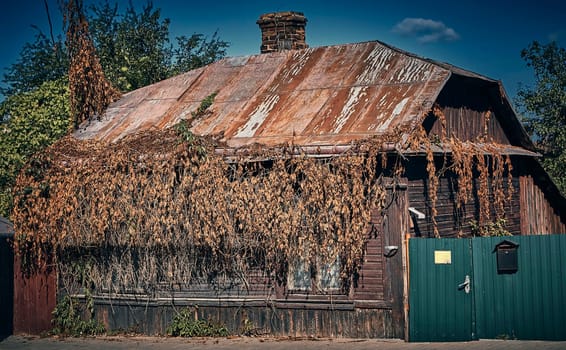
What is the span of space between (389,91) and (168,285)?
5.50 meters

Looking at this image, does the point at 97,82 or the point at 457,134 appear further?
the point at 97,82

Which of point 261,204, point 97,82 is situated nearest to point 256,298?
point 261,204

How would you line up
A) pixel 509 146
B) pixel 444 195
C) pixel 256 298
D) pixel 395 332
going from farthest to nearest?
pixel 509 146 → pixel 444 195 → pixel 256 298 → pixel 395 332

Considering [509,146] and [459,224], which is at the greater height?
[509,146]

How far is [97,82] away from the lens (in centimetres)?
1952

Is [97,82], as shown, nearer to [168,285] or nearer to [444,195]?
[168,285]

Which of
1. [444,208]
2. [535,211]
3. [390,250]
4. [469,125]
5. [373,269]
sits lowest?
[373,269]

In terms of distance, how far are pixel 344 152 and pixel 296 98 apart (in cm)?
309

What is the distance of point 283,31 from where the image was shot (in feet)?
66.5

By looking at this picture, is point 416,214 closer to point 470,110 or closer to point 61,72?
point 470,110

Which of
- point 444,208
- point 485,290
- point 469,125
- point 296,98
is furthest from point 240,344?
point 469,125

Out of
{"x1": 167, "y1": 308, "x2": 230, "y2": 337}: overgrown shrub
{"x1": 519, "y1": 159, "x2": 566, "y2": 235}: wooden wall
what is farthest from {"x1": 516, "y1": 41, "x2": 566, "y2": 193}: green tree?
{"x1": 167, "y1": 308, "x2": 230, "y2": 337}: overgrown shrub

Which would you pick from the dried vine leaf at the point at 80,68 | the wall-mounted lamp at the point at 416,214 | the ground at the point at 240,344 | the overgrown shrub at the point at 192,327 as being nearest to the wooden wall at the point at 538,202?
the wall-mounted lamp at the point at 416,214

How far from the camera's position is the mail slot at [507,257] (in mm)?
13000
